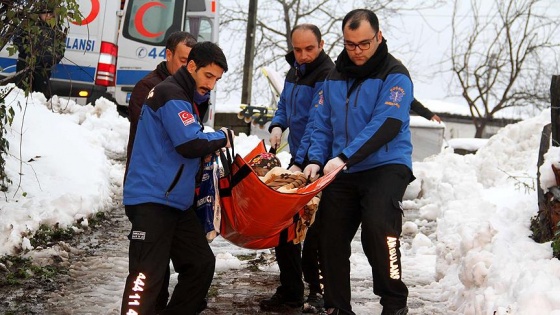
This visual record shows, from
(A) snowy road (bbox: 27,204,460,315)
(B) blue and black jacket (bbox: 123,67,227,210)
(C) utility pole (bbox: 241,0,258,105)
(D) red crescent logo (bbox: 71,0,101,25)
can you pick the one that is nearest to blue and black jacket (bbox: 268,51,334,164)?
(A) snowy road (bbox: 27,204,460,315)

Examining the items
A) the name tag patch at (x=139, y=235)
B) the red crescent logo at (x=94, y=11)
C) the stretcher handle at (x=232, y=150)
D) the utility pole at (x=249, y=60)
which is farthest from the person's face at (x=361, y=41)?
the utility pole at (x=249, y=60)

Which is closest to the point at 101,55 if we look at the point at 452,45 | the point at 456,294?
the point at 456,294

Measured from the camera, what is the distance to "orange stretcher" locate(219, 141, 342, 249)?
5031mm

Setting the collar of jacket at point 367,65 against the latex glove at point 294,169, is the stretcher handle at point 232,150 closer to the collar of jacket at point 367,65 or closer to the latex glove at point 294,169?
the latex glove at point 294,169

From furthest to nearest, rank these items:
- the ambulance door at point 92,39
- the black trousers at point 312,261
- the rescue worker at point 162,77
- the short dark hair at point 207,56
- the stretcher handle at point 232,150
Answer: the ambulance door at point 92,39
the black trousers at point 312,261
the rescue worker at point 162,77
the stretcher handle at point 232,150
the short dark hair at point 207,56

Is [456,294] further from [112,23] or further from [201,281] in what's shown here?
[112,23]

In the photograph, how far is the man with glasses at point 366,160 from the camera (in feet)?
16.6

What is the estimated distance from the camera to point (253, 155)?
6242 millimetres

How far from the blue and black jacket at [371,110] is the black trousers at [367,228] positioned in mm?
107

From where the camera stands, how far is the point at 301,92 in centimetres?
611

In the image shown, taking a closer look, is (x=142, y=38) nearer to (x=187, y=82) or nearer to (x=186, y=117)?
(x=187, y=82)

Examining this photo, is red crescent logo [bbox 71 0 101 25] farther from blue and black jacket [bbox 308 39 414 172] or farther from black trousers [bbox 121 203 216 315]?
black trousers [bbox 121 203 216 315]

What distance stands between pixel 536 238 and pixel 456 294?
2.17 ft

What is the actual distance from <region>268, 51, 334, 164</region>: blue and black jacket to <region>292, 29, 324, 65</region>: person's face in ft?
0.16
